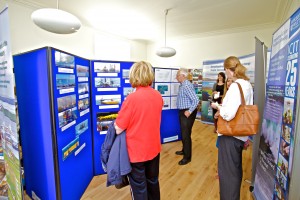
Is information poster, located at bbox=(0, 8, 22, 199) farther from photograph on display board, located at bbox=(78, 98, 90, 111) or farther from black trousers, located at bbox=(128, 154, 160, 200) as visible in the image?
black trousers, located at bbox=(128, 154, 160, 200)

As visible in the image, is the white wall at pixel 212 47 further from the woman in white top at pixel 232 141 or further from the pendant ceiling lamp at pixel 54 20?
the pendant ceiling lamp at pixel 54 20

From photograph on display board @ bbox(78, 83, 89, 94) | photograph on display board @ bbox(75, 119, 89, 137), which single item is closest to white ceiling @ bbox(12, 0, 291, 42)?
photograph on display board @ bbox(78, 83, 89, 94)

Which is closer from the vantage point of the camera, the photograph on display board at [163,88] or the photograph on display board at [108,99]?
the photograph on display board at [108,99]

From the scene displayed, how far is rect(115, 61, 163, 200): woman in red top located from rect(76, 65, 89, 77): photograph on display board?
2.82 feet

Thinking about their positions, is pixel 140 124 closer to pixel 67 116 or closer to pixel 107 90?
pixel 67 116

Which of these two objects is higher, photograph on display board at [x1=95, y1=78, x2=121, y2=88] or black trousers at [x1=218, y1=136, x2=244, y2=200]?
photograph on display board at [x1=95, y1=78, x2=121, y2=88]

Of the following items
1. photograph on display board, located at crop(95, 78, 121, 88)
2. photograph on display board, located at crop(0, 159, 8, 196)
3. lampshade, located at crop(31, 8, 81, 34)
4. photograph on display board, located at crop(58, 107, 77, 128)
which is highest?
lampshade, located at crop(31, 8, 81, 34)

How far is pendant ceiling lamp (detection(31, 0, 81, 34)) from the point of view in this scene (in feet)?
5.82

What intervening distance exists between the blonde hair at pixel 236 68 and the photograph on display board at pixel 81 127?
1.69 m

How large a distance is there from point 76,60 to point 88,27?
3.55 meters

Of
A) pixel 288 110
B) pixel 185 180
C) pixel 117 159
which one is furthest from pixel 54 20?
pixel 185 180

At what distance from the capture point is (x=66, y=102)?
1618mm

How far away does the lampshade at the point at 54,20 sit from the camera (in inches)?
69.9

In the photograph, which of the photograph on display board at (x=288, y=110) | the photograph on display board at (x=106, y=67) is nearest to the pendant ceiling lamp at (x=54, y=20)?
the photograph on display board at (x=106, y=67)
